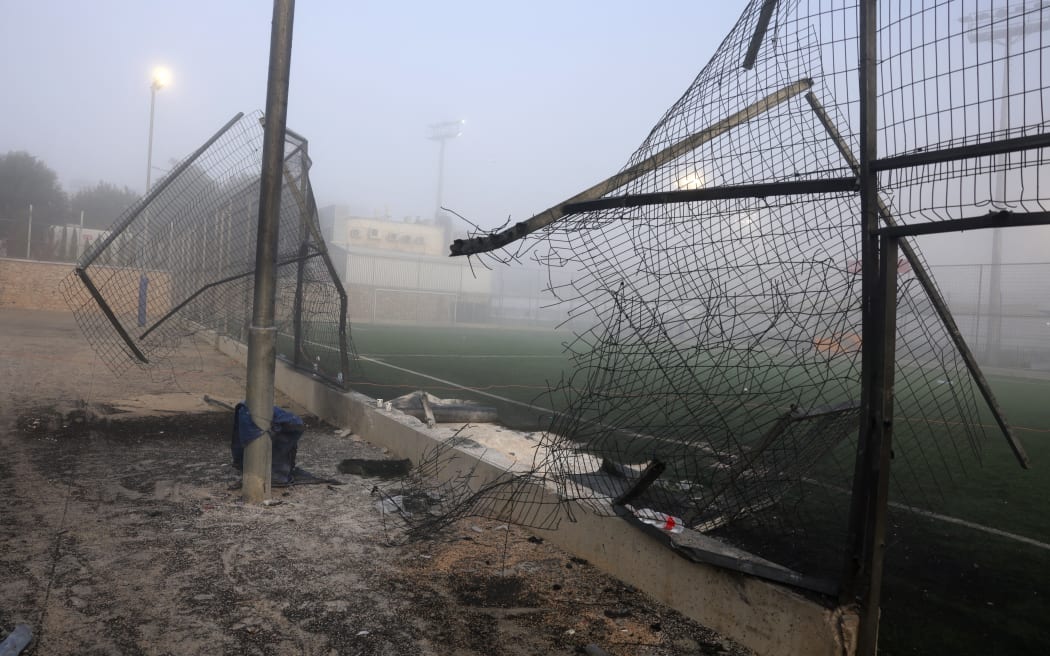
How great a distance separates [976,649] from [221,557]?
3.64 m

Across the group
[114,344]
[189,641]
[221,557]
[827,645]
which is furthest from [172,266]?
[827,645]

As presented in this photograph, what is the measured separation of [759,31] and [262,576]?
3494 mm

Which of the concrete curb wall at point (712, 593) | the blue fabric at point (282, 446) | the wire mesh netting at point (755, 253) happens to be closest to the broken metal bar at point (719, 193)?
the wire mesh netting at point (755, 253)

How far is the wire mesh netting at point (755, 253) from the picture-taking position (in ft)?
8.57

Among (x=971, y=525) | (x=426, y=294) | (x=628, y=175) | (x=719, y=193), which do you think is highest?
(x=426, y=294)

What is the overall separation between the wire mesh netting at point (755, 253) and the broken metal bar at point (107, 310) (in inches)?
156

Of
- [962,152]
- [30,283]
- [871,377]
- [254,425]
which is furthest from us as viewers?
[30,283]

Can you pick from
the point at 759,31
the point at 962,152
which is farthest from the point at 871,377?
the point at 759,31

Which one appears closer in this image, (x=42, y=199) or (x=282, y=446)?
Answer: (x=282, y=446)

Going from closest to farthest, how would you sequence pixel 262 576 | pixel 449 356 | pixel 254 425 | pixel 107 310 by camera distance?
pixel 262 576, pixel 254 425, pixel 107 310, pixel 449 356

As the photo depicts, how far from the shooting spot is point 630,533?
150 inches

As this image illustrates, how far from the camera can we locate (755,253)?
10.3 ft

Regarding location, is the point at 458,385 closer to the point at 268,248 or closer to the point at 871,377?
the point at 268,248

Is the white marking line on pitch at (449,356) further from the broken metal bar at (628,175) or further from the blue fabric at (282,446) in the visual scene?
the broken metal bar at (628,175)
